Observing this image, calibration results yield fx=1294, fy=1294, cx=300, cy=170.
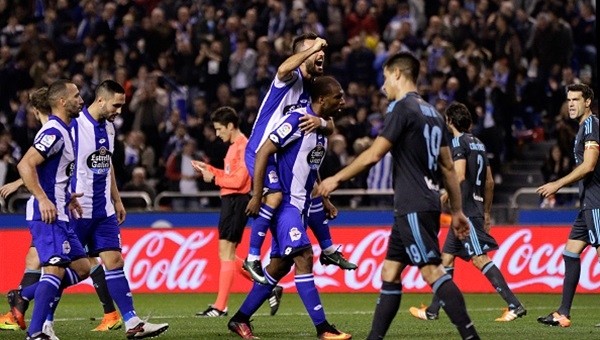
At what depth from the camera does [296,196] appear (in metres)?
11.9

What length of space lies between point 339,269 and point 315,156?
821cm

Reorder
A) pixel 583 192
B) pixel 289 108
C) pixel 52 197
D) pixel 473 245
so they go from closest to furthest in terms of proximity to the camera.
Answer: pixel 52 197 → pixel 289 108 → pixel 583 192 → pixel 473 245

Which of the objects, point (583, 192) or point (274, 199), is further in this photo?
point (583, 192)

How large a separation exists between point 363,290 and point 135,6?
11319 mm

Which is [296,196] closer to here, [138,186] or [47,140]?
[47,140]

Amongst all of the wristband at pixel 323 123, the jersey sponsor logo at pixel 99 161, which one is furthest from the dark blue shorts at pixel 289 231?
the jersey sponsor logo at pixel 99 161

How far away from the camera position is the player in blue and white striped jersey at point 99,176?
1241 cm

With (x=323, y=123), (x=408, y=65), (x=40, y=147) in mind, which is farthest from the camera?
(x=323, y=123)

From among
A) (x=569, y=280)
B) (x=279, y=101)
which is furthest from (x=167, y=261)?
(x=279, y=101)

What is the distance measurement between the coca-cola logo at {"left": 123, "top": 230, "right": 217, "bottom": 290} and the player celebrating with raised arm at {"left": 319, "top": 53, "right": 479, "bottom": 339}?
1039 centimetres

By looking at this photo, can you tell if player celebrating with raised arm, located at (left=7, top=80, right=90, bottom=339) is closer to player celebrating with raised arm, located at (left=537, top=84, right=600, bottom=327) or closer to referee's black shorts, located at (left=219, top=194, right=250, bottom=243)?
referee's black shorts, located at (left=219, top=194, right=250, bottom=243)

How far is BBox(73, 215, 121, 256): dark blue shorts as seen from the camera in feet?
40.9

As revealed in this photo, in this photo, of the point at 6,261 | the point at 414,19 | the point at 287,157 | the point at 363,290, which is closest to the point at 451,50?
the point at 414,19

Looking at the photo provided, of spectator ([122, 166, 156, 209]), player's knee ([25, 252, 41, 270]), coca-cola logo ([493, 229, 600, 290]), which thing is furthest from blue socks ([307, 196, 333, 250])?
spectator ([122, 166, 156, 209])
